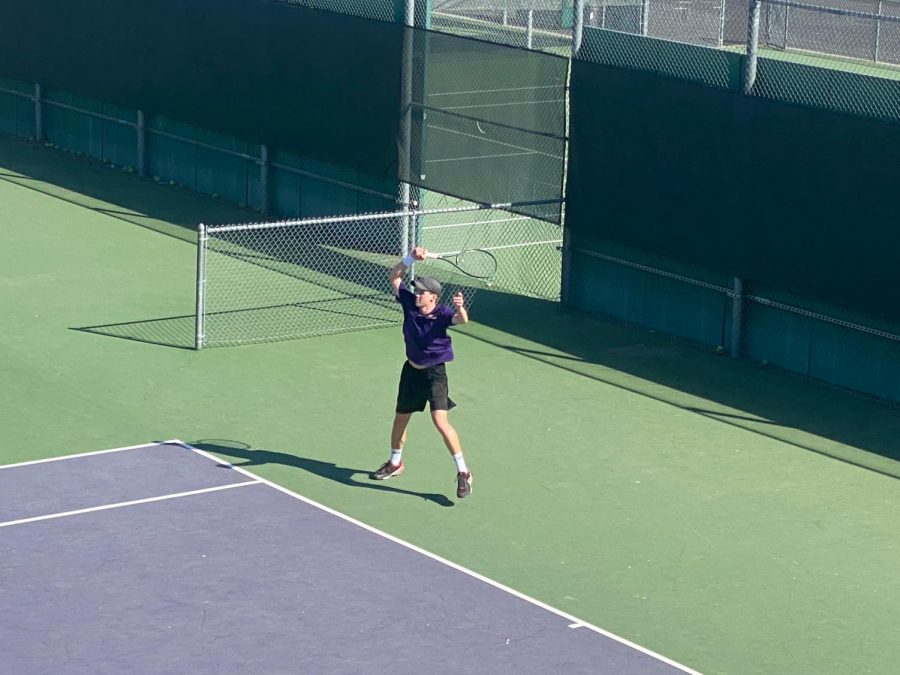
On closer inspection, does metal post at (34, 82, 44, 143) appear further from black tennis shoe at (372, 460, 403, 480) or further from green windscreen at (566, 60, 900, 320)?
black tennis shoe at (372, 460, 403, 480)

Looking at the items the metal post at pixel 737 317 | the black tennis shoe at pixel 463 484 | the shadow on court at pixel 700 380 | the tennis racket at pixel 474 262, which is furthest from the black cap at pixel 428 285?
the tennis racket at pixel 474 262

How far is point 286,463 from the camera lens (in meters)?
16.2

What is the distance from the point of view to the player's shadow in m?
15.6

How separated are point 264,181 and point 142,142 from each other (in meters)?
3.44

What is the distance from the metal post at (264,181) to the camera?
2673 cm

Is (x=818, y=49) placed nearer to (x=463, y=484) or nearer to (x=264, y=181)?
(x=264, y=181)

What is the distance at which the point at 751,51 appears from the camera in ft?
64.1

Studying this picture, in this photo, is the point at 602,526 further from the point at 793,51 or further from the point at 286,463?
the point at 793,51

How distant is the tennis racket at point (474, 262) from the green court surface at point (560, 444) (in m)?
0.70

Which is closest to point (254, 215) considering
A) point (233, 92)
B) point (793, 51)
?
point (233, 92)

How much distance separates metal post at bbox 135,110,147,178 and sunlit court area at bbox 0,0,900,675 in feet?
0.22

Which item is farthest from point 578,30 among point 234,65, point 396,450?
point 396,450

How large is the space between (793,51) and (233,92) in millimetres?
9516

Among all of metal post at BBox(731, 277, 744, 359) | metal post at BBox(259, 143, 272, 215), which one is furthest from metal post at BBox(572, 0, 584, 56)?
metal post at BBox(259, 143, 272, 215)
